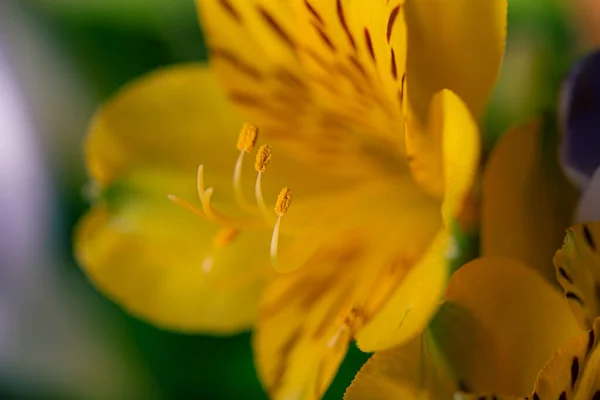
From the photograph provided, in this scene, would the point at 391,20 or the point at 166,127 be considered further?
the point at 166,127

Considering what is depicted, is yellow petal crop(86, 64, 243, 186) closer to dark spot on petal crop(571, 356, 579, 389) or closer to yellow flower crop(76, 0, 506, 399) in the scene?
yellow flower crop(76, 0, 506, 399)

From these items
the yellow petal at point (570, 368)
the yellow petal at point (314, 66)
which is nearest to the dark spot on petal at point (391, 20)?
the yellow petal at point (314, 66)

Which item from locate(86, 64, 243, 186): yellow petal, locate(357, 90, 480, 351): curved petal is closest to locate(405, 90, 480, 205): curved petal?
locate(357, 90, 480, 351): curved petal

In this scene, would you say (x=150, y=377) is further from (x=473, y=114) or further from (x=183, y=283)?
(x=473, y=114)

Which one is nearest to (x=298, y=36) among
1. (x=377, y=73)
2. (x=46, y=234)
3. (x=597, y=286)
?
(x=377, y=73)

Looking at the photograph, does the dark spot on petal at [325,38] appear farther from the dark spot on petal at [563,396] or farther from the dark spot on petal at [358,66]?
the dark spot on petal at [563,396]

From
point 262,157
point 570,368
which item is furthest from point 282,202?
point 570,368

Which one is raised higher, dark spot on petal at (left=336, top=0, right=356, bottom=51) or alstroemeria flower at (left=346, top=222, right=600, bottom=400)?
dark spot on petal at (left=336, top=0, right=356, bottom=51)

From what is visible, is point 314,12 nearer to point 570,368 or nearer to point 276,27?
point 276,27
